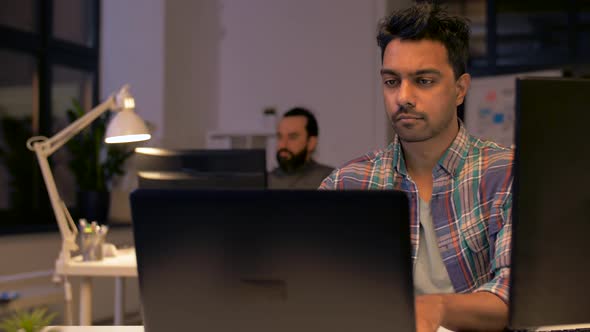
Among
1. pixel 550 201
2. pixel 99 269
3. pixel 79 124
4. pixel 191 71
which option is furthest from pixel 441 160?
pixel 191 71

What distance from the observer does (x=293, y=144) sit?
3.87 m

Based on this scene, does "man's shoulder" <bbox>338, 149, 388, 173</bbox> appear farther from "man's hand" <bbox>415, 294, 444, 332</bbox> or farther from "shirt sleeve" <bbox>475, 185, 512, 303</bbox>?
"man's hand" <bbox>415, 294, 444, 332</bbox>

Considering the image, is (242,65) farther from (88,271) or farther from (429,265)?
(429,265)

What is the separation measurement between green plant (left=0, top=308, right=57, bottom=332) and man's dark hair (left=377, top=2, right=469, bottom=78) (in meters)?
0.82

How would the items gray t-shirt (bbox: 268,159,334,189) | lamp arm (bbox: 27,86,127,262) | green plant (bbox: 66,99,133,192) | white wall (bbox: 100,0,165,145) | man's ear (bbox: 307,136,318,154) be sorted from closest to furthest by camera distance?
lamp arm (bbox: 27,86,127,262) < gray t-shirt (bbox: 268,159,334,189) < man's ear (bbox: 307,136,318,154) < green plant (bbox: 66,99,133,192) < white wall (bbox: 100,0,165,145)

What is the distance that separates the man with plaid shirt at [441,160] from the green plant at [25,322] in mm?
663

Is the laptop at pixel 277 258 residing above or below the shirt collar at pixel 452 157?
below

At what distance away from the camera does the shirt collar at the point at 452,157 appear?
1399mm

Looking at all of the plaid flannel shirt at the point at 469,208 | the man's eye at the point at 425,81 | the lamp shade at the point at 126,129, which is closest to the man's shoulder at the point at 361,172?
the plaid flannel shirt at the point at 469,208

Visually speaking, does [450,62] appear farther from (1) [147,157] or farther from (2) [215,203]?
(1) [147,157]

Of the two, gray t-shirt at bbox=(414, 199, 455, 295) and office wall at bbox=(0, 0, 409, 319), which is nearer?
gray t-shirt at bbox=(414, 199, 455, 295)

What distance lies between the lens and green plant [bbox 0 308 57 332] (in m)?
1.02

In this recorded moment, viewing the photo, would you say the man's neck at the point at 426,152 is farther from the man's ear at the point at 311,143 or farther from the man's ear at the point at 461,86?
the man's ear at the point at 311,143

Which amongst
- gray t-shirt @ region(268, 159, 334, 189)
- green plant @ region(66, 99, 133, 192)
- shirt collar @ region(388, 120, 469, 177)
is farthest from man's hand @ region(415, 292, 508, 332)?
green plant @ region(66, 99, 133, 192)
